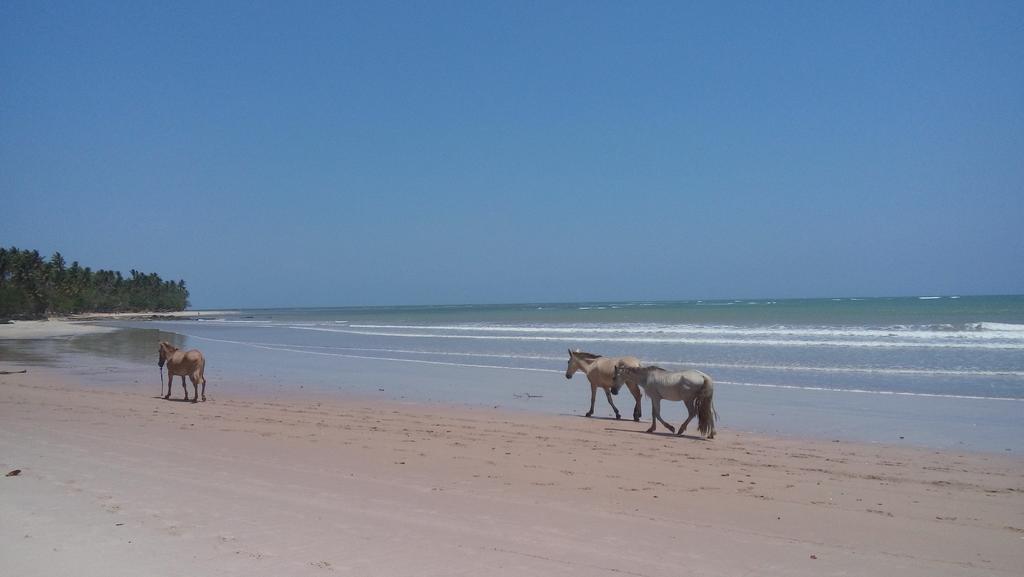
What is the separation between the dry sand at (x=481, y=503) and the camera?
534 cm

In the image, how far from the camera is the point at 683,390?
1231cm

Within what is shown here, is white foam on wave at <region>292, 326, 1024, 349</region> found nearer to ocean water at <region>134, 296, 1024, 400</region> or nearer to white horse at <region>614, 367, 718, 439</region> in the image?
ocean water at <region>134, 296, 1024, 400</region>

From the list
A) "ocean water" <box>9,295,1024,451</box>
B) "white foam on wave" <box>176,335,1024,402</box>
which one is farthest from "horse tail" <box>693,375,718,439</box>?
"white foam on wave" <box>176,335,1024,402</box>

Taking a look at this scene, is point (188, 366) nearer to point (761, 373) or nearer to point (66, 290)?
point (761, 373)

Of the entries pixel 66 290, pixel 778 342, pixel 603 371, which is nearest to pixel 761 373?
pixel 603 371

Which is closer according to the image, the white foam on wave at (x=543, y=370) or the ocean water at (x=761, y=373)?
the ocean water at (x=761, y=373)

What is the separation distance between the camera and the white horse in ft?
38.6

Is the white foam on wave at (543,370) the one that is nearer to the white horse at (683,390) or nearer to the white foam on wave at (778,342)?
the white horse at (683,390)

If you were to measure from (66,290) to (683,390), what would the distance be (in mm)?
102673


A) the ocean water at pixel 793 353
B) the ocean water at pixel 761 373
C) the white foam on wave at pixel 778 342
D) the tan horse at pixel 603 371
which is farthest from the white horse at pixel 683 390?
the white foam on wave at pixel 778 342

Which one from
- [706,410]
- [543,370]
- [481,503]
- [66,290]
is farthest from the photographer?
[66,290]

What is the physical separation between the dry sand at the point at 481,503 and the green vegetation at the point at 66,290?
276ft

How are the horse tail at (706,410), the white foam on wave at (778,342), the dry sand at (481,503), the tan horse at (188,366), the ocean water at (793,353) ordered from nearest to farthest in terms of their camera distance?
the dry sand at (481,503) < the horse tail at (706,410) < the tan horse at (188,366) < the ocean water at (793,353) < the white foam on wave at (778,342)

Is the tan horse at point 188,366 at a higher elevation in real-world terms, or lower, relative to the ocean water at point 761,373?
higher
